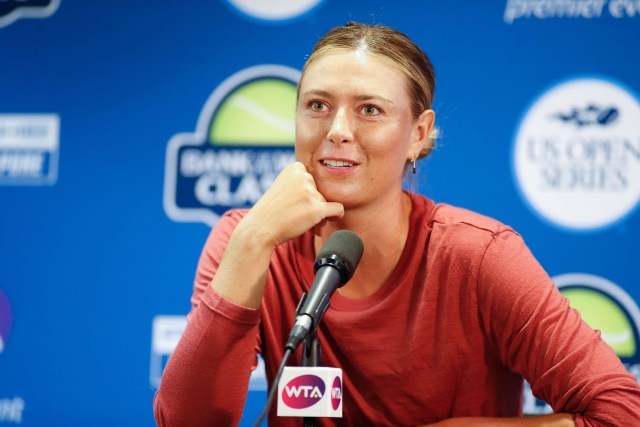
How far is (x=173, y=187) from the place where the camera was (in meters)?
2.36

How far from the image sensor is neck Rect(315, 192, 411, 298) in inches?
61.9

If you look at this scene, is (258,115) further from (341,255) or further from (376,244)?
(341,255)

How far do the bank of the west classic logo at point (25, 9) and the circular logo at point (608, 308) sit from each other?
5.63 feet

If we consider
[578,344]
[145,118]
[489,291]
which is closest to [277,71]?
[145,118]

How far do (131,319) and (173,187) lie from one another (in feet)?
1.34

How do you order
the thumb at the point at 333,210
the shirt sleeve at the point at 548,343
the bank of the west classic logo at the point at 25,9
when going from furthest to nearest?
the bank of the west classic logo at the point at 25,9
the thumb at the point at 333,210
the shirt sleeve at the point at 548,343

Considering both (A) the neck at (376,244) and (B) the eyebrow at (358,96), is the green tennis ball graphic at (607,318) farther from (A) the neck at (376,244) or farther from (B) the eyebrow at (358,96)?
(B) the eyebrow at (358,96)

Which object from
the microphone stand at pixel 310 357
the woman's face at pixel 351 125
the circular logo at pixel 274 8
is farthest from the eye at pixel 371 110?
the circular logo at pixel 274 8

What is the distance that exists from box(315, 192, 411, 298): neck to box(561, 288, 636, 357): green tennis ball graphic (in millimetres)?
809

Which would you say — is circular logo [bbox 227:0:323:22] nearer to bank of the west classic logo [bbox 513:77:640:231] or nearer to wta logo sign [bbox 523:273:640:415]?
bank of the west classic logo [bbox 513:77:640:231]

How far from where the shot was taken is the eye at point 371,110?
1.48 metres

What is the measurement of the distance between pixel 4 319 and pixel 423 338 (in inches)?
58.0

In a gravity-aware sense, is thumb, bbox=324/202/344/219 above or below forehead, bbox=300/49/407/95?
below

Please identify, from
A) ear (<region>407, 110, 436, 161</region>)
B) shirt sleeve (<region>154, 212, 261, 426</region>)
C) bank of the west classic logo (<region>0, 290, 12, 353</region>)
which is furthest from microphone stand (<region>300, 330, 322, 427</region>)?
bank of the west classic logo (<region>0, 290, 12, 353</region>)
